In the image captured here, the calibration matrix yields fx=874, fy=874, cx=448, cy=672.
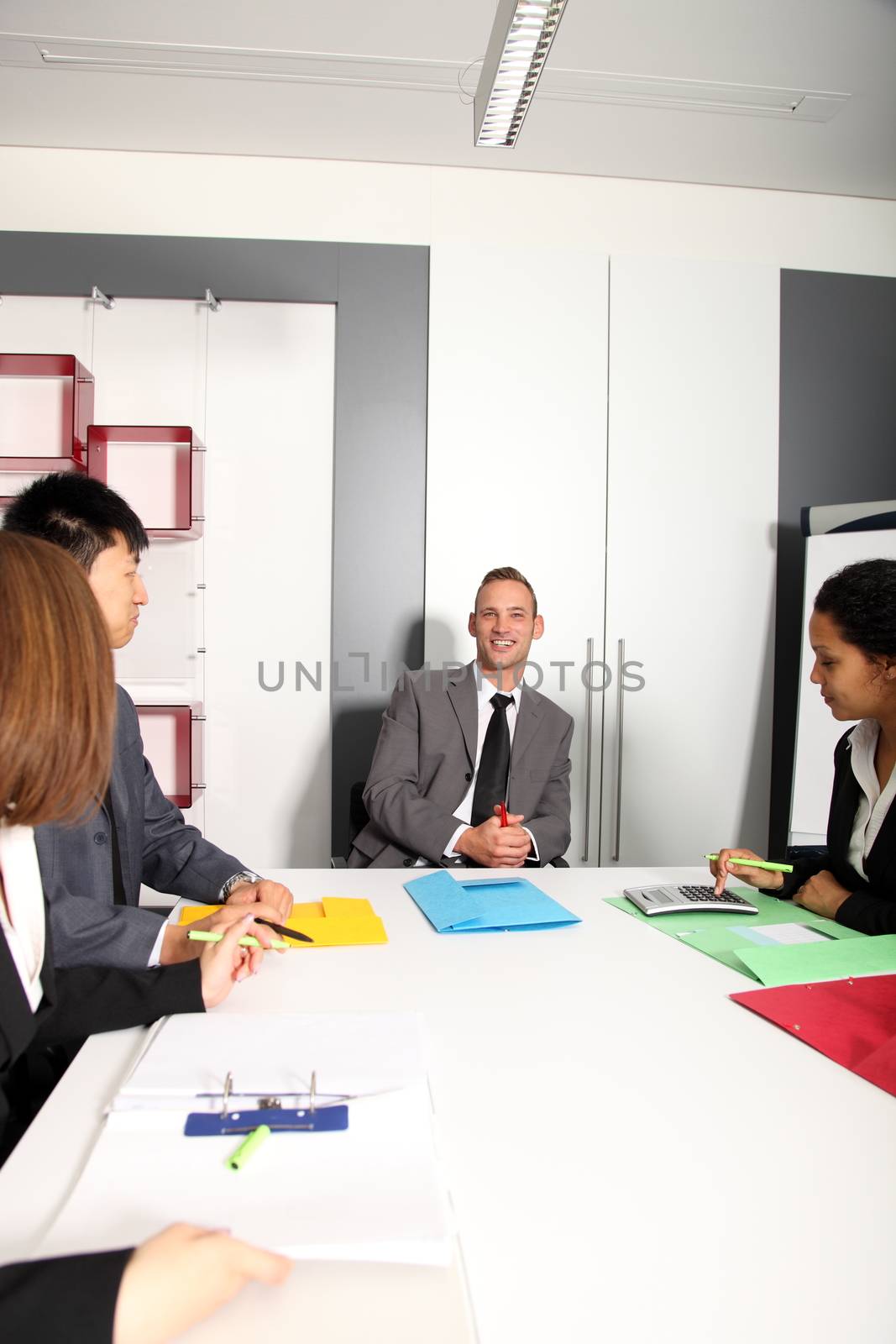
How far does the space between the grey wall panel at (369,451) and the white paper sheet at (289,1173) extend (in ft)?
8.61

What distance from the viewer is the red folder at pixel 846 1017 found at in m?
1.07

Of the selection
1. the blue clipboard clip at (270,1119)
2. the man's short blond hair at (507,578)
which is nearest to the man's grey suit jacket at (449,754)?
the man's short blond hair at (507,578)

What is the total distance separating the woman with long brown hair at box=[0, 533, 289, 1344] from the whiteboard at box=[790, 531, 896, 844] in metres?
2.85

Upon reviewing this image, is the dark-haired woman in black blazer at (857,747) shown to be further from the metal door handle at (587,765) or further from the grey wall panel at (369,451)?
the grey wall panel at (369,451)

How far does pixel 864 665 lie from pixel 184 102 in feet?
10.4

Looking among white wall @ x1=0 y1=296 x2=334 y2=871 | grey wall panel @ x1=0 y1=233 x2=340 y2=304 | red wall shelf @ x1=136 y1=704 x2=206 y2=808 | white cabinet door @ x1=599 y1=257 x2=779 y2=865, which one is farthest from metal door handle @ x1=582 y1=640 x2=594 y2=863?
grey wall panel @ x1=0 y1=233 x2=340 y2=304

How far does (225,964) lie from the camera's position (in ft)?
3.96

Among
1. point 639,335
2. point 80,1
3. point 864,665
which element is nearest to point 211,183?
point 80,1

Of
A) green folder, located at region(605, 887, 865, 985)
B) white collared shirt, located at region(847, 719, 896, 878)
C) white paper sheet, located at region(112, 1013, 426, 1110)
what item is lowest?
green folder, located at region(605, 887, 865, 985)

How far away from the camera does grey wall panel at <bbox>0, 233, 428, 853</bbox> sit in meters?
3.61

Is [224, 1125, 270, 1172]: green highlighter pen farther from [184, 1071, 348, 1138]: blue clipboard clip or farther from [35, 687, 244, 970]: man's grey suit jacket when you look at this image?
[35, 687, 244, 970]: man's grey suit jacket

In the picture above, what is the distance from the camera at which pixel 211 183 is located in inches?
143

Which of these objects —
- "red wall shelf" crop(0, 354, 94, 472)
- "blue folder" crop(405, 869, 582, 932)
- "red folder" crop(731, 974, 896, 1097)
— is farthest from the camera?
"red wall shelf" crop(0, 354, 94, 472)

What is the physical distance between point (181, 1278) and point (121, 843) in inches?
51.6
